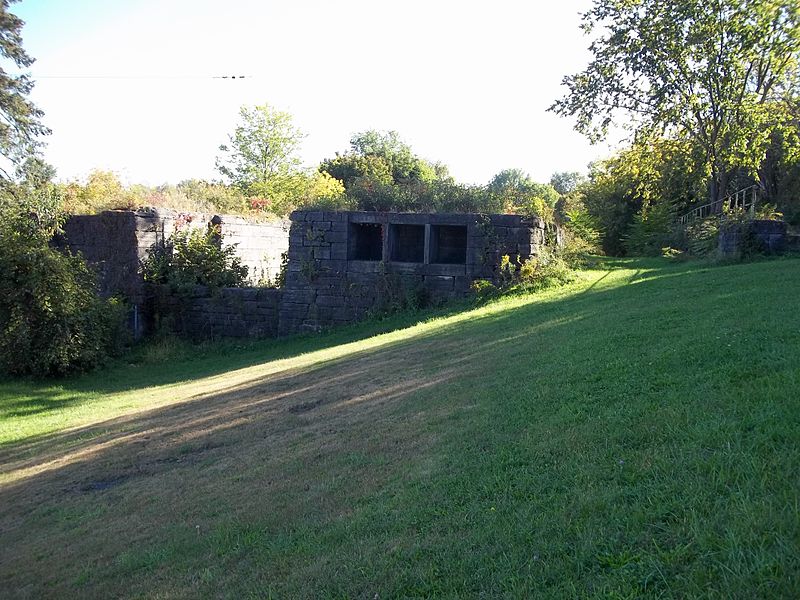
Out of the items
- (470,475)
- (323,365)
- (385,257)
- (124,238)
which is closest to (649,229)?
(385,257)

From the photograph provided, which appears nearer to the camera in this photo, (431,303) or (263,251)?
(431,303)

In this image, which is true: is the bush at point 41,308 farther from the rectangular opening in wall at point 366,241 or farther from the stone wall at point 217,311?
the rectangular opening in wall at point 366,241

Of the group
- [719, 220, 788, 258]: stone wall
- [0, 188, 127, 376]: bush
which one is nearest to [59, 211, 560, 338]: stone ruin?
[0, 188, 127, 376]: bush

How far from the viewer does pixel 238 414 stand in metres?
8.99

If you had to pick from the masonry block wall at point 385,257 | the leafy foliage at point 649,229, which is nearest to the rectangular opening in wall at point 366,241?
the masonry block wall at point 385,257

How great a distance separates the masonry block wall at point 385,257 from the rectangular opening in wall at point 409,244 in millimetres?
25

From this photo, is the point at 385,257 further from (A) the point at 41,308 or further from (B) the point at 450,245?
(A) the point at 41,308

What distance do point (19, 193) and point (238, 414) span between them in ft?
47.0

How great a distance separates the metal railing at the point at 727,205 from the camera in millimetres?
20580

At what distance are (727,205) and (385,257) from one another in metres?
10.7

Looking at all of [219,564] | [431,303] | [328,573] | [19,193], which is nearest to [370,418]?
[219,564]

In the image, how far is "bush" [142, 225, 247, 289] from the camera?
62.3ft

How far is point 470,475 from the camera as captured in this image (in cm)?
468

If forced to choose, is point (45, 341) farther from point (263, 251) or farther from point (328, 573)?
point (328, 573)
